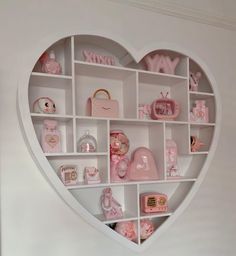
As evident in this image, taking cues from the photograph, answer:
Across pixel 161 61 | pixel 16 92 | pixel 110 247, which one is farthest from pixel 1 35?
pixel 110 247

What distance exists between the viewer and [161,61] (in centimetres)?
144

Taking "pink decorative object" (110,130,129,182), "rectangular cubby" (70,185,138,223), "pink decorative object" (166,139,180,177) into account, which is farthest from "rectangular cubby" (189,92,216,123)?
"rectangular cubby" (70,185,138,223)

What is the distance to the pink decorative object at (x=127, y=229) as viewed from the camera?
1.30m

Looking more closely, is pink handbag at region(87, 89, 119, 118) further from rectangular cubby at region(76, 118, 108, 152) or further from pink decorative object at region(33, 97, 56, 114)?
pink decorative object at region(33, 97, 56, 114)

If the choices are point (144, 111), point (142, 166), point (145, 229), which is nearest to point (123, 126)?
point (144, 111)

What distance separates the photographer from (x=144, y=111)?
1.43m

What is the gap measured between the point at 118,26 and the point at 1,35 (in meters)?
0.58

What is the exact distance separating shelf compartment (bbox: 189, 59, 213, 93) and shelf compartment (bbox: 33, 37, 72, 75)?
73cm

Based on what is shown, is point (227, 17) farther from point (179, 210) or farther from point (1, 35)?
point (1, 35)

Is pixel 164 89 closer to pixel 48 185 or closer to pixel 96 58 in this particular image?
pixel 96 58

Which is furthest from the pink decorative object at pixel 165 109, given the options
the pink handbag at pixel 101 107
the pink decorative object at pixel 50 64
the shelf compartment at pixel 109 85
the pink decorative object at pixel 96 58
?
the pink decorative object at pixel 50 64

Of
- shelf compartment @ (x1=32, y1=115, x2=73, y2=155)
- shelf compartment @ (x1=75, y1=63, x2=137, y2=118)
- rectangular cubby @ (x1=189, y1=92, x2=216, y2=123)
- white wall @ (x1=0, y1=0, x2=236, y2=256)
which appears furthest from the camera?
rectangular cubby @ (x1=189, y1=92, x2=216, y2=123)

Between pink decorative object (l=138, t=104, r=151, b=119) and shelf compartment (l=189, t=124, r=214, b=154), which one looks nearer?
pink decorative object (l=138, t=104, r=151, b=119)

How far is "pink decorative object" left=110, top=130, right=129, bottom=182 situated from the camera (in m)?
1.31
